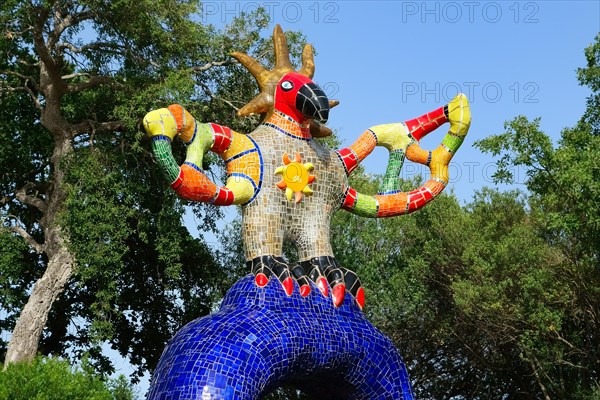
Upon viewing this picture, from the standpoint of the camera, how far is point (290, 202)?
802cm

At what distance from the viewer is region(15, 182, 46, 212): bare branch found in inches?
587

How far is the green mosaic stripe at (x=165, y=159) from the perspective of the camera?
7.52 meters

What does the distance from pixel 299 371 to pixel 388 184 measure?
2.43 metres

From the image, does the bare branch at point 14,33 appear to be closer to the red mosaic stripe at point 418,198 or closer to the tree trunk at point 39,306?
the tree trunk at point 39,306

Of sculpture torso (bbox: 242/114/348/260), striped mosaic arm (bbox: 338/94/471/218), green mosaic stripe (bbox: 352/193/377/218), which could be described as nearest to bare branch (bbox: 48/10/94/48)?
sculpture torso (bbox: 242/114/348/260)

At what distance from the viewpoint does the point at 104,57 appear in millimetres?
15023

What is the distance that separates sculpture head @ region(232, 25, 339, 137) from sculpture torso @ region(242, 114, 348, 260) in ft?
0.45

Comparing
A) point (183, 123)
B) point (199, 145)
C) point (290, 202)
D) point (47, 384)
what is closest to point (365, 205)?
point (290, 202)

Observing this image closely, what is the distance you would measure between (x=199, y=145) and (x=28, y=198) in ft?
27.3

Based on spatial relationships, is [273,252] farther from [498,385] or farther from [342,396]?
[498,385]

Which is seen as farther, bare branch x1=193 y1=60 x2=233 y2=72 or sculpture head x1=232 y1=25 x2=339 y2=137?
bare branch x1=193 y1=60 x2=233 y2=72

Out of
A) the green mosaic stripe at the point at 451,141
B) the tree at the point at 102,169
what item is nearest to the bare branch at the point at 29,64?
the tree at the point at 102,169

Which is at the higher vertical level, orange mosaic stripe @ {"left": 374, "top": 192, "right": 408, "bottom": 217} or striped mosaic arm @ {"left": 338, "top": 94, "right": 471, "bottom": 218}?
striped mosaic arm @ {"left": 338, "top": 94, "right": 471, "bottom": 218}

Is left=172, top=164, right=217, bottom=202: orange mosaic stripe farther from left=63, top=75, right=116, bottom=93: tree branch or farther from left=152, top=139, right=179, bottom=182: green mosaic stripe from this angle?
left=63, top=75, right=116, bottom=93: tree branch
